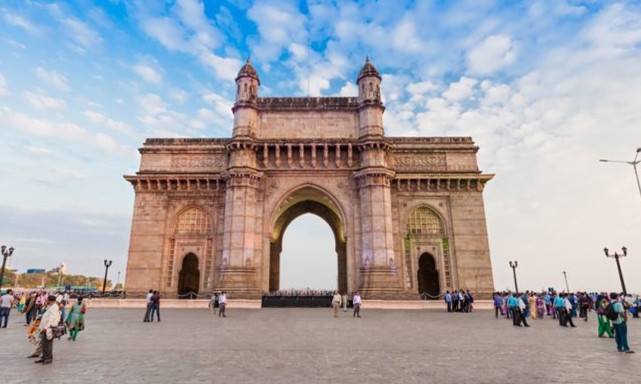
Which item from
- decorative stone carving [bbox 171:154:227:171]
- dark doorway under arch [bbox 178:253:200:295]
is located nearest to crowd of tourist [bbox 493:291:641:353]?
decorative stone carving [bbox 171:154:227:171]

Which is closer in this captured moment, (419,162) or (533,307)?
(533,307)

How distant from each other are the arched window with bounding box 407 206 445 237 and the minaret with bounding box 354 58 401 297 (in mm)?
2875

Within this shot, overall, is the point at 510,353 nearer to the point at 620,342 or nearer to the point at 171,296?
the point at 620,342

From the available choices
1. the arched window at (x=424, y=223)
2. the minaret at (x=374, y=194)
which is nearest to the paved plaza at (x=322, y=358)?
the minaret at (x=374, y=194)

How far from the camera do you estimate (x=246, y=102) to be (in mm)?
28438

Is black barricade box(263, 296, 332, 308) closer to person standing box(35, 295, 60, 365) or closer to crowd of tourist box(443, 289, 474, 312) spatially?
crowd of tourist box(443, 289, 474, 312)

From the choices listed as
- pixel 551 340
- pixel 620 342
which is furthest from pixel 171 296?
pixel 620 342

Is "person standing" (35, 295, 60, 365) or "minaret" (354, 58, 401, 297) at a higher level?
"minaret" (354, 58, 401, 297)

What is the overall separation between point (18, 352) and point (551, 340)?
44.8 feet

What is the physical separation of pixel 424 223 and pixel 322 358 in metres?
22.7

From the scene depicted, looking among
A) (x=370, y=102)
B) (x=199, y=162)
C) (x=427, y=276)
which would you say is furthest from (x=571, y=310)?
(x=199, y=162)

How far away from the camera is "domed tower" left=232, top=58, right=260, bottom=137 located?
92.0ft

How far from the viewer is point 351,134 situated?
29.0 metres

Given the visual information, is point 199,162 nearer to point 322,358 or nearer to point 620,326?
point 322,358
